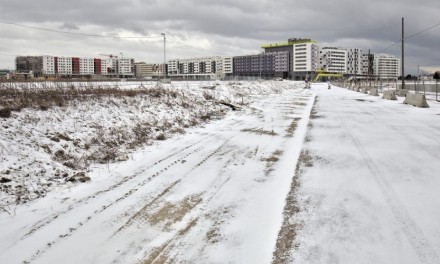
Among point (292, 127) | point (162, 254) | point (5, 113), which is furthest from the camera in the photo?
point (292, 127)

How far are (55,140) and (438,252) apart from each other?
8.15 metres

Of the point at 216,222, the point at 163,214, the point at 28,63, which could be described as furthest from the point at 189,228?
the point at 28,63

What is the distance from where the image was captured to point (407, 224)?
4828 millimetres

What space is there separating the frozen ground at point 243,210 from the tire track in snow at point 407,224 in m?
0.01

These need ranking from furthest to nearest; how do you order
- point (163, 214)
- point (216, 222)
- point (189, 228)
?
point (163, 214) → point (216, 222) → point (189, 228)

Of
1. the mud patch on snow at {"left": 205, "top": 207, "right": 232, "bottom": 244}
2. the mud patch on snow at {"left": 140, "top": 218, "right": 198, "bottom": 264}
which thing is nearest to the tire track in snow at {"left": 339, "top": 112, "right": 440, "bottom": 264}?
the mud patch on snow at {"left": 205, "top": 207, "right": 232, "bottom": 244}

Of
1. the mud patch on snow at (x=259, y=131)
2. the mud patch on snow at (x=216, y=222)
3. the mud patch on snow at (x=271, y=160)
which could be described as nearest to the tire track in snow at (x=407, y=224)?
the mud patch on snow at (x=271, y=160)

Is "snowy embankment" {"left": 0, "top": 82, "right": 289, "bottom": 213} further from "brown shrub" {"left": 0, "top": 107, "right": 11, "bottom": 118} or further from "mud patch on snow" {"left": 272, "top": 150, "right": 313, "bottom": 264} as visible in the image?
"mud patch on snow" {"left": 272, "top": 150, "right": 313, "bottom": 264}

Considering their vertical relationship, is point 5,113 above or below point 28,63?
below

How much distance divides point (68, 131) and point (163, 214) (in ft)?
17.8

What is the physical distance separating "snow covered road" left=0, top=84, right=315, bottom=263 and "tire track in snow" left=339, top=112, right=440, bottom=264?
164 cm

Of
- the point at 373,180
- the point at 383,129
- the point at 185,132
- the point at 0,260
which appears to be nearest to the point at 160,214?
the point at 0,260

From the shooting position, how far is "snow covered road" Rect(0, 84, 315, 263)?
14.0 feet

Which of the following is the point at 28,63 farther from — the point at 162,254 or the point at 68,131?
the point at 162,254
